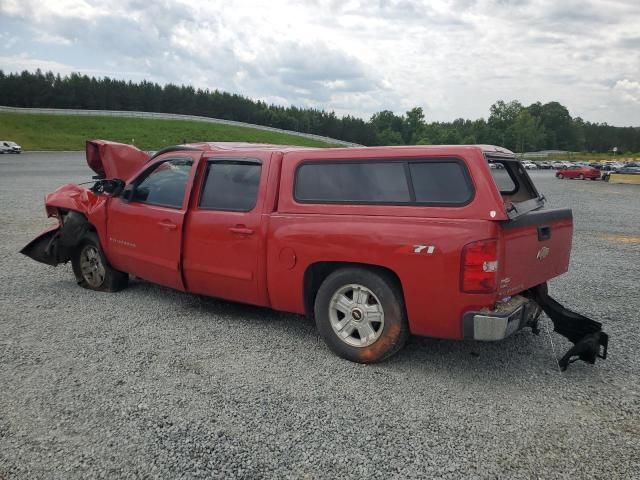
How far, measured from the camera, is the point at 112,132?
6856 centimetres

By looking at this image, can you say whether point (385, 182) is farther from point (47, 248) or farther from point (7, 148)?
point (7, 148)

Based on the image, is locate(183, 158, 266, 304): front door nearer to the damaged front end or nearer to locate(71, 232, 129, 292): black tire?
locate(71, 232, 129, 292): black tire

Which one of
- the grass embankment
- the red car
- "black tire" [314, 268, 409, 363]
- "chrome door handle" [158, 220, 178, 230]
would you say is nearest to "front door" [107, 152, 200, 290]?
"chrome door handle" [158, 220, 178, 230]

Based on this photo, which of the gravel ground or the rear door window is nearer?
the gravel ground

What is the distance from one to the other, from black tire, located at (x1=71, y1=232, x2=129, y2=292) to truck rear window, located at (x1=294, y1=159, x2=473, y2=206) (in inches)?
112

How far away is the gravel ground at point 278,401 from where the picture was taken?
2.97m

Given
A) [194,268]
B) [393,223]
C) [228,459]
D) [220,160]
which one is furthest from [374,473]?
[220,160]

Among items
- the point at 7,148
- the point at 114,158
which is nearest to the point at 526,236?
the point at 114,158

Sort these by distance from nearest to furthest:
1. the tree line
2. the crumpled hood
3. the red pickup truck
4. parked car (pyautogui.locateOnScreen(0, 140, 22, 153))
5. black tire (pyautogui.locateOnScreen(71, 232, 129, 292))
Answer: the red pickup truck, black tire (pyautogui.locateOnScreen(71, 232, 129, 292)), the crumpled hood, parked car (pyautogui.locateOnScreen(0, 140, 22, 153)), the tree line

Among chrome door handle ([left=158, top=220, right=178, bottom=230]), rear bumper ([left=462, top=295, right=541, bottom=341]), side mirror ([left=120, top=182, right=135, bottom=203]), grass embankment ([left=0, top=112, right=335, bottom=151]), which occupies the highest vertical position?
grass embankment ([left=0, top=112, right=335, bottom=151])

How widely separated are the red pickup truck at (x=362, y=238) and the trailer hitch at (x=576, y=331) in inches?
0.4

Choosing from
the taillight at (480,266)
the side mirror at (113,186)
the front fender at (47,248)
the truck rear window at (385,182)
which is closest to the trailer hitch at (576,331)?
the taillight at (480,266)

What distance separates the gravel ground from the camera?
2971 millimetres

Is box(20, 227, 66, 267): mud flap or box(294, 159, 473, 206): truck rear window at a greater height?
box(294, 159, 473, 206): truck rear window
